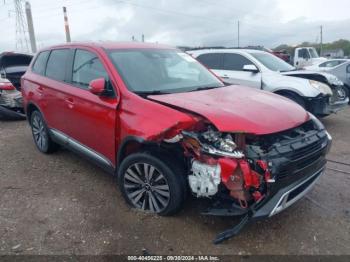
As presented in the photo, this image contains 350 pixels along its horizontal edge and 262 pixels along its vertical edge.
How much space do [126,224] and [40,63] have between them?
325 cm

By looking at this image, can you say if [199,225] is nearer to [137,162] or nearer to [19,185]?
[137,162]

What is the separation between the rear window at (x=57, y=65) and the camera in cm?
448

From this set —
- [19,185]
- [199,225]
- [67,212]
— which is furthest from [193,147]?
[19,185]

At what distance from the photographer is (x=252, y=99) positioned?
137 inches

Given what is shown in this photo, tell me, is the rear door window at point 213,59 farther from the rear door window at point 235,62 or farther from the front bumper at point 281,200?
the front bumper at point 281,200

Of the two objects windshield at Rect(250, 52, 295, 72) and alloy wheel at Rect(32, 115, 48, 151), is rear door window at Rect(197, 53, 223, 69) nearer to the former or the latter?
windshield at Rect(250, 52, 295, 72)

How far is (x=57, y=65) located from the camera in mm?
4656

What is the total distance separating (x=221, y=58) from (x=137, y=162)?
552cm

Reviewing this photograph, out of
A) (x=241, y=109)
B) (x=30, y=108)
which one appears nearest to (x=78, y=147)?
(x=30, y=108)

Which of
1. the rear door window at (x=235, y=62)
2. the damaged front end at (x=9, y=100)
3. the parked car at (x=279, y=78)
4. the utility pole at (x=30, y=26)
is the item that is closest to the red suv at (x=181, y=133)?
the parked car at (x=279, y=78)

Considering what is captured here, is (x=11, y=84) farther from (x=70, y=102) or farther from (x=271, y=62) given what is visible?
(x=271, y=62)

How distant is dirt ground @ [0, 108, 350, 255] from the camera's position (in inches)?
116

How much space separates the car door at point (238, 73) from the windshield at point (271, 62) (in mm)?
306

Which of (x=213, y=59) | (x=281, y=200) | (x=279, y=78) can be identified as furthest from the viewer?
(x=213, y=59)
